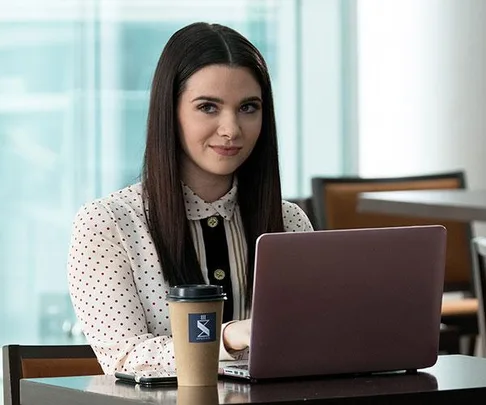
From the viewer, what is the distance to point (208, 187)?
8.13 ft

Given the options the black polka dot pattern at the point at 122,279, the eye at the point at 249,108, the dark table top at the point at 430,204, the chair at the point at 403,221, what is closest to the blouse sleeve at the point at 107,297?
the black polka dot pattern at the point at 122,279

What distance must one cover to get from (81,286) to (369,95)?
399 cm

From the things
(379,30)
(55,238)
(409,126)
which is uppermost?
(379,30)

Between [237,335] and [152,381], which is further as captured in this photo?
[237,335]

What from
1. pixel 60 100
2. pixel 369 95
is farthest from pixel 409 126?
pixel 60 100

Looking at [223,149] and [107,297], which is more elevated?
[223,149]

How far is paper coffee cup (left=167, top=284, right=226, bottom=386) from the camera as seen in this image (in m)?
1.80

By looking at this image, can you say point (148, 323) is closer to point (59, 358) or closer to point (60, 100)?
point (59, 358)

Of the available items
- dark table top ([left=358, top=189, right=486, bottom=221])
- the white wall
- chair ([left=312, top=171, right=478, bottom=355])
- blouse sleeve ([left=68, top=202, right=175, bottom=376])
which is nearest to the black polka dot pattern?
blouse sleeve ([left=68, top=202, right=175, bottom=376])

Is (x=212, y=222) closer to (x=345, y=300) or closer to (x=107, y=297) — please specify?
(x=107, y=297)

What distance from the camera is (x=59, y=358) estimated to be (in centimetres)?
231

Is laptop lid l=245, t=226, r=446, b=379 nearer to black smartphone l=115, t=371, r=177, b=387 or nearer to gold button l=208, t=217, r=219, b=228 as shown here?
black smartphone l=115, t=371, r=177, b=387

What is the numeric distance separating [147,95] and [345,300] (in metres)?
4.04

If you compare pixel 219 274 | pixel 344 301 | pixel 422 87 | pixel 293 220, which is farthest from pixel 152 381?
pixel 422 87
